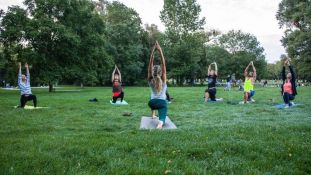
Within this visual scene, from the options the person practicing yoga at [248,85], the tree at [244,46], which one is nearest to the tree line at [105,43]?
the tree at [244,46]

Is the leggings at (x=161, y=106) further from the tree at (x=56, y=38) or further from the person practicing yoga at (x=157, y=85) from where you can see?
the tree at (x=56, y=38)

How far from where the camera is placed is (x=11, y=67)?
129 ft

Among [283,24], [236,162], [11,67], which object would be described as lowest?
[236,162]

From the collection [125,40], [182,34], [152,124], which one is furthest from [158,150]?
[182,34]

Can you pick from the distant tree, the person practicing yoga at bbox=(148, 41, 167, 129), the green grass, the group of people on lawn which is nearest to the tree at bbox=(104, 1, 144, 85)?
the distant tree

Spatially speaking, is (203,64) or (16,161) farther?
(203,64)

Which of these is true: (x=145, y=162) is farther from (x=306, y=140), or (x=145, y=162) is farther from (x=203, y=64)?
(x=203, y=64)

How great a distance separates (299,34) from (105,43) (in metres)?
30.3

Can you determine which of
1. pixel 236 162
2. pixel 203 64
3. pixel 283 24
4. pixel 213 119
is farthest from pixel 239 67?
pixel 236 162

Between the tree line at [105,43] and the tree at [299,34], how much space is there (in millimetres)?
17288

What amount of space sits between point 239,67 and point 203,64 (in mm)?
8680

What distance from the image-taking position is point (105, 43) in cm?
4694

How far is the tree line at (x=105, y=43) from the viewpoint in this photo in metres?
39.5

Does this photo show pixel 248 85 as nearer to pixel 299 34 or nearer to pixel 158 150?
pixel 158 150
